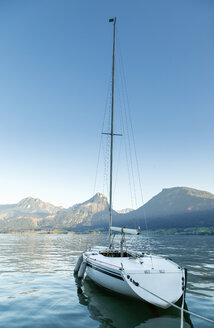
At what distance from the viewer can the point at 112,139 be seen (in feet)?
81.7

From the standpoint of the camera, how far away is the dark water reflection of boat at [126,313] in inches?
415

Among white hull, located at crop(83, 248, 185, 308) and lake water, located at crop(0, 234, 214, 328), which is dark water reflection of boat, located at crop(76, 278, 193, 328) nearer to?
lake water, located at crop(0, 234, 214, 328)

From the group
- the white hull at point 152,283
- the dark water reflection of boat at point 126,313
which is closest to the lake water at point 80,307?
the dark water reflection of boat at point 126,313

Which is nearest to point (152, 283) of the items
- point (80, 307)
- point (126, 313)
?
point (126, 313)

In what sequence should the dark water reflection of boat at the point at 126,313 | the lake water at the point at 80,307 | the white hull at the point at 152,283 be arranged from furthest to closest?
1. the white hull at the point at 152,283
2. the lake water at the point at 80,307
3. the dark water reflection of boat at the point at 126,313

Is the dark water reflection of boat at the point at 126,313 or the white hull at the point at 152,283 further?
the white hull at the point at 152,283

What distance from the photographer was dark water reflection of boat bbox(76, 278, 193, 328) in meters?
10.5

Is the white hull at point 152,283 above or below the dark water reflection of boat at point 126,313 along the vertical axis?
above

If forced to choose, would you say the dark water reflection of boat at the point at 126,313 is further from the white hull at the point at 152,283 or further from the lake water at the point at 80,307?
the white hull at the point at 152,283

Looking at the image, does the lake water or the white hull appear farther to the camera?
the white hull

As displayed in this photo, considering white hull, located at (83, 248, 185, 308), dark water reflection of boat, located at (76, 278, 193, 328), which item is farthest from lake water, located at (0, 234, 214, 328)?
white hull, located at (83, 248, 185, 308)

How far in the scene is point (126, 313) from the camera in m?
11.7

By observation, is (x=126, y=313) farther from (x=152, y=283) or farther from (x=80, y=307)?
(x=80, y=307)

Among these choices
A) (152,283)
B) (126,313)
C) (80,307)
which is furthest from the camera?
(80,307)
